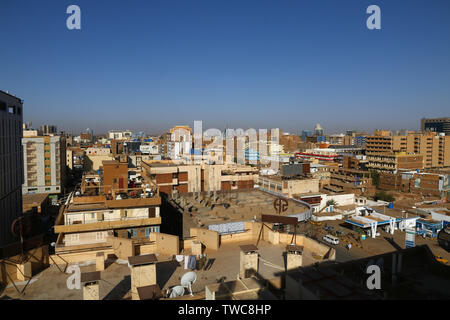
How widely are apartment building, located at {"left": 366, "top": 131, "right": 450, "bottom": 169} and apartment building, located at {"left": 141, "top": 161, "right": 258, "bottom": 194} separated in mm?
48398

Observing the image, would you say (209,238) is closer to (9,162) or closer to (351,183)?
(9,162)

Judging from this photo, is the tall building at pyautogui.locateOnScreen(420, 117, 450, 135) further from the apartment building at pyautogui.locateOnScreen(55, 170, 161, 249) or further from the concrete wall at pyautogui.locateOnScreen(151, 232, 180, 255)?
the concrete wall at pyautogui.locateOnScreen(151, 232, 180, 255)

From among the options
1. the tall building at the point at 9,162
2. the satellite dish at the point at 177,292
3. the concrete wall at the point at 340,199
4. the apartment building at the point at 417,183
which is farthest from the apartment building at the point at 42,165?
the apartment building at the point at 417,183

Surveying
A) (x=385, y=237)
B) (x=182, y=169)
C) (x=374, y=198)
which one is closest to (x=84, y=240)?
(x=182, y=169)

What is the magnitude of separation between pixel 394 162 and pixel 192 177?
150 ft

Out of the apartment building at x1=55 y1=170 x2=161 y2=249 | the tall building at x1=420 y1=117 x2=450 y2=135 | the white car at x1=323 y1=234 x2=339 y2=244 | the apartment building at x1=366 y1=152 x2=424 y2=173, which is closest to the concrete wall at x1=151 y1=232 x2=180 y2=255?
the apartment building at x1=55 y1=170 x2=161 y2=249

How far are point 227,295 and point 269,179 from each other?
125 feet

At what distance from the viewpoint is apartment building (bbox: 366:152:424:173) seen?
62216 millimetres

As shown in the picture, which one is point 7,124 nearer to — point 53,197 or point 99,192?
point 99,192

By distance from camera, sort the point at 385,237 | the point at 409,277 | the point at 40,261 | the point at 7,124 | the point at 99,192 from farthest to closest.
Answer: the point at 385,237 < the point at 7,124 < the point at 99,192 < the point at 40,261 < the point at 409,277

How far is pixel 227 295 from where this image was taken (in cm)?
657

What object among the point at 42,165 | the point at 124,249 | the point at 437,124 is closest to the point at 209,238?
the point at 124,249

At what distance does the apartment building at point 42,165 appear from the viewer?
4694 cm

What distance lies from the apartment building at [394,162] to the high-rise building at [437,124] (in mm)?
85811
